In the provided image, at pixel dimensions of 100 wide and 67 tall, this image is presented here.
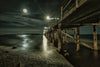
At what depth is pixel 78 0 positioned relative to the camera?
9.41 feet

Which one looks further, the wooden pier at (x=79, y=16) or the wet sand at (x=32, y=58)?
the wet sand at (x=32, y=58)

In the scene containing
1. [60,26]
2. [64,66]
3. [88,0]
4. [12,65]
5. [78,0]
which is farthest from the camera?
[60,26]

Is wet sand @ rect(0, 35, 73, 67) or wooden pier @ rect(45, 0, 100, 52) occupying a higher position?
wooden pier @ rect(45, 0, 100, 52)

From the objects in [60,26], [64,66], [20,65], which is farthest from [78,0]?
[20,65]

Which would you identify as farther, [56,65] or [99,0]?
[56,65]

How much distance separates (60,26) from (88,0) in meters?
3.73

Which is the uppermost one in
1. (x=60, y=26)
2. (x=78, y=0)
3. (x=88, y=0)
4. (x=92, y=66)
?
(x=78, y=0)

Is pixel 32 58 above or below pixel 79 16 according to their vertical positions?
below

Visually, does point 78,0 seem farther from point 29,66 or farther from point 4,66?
point 4,66

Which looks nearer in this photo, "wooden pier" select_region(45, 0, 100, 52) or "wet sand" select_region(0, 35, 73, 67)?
"wooden pier" select_region(45, 0, 100, 52)

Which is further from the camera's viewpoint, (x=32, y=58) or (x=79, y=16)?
(x=32, y=58)

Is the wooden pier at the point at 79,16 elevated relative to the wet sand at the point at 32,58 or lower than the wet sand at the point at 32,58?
elevated

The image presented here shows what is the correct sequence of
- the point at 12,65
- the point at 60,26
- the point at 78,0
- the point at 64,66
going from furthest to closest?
the point at 60,26 < the point at 12,65 < the point at 64,66 < the point at 78,0

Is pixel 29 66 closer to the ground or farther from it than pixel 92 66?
farther from it
